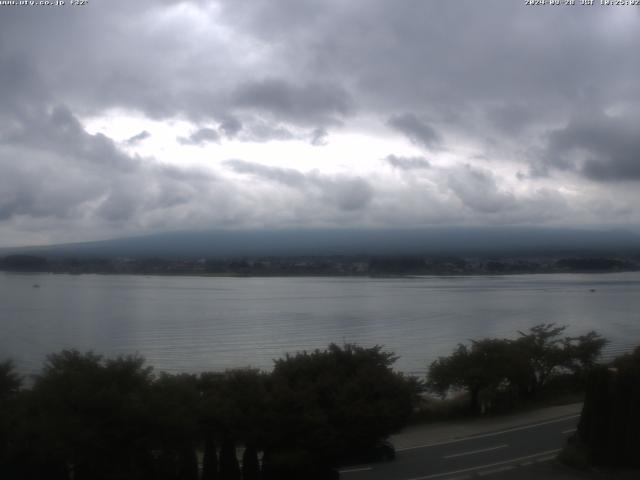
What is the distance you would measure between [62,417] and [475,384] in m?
13.8

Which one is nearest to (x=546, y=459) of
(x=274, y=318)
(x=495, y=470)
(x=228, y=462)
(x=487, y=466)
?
(x=487, y=466)

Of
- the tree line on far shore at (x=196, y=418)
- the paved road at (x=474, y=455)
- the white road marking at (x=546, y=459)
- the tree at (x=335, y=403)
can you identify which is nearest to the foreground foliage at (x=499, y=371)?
the paved road at (x=474, y=455)

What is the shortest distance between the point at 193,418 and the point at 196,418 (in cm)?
19

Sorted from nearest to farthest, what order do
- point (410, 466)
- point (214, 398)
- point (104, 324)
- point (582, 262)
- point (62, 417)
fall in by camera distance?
point (62, 417), point (214, 398), point (410, 466), point (104, 324), point (582, 262)

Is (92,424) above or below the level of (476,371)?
above

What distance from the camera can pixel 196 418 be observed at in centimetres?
1130

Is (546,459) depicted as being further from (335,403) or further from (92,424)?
(92,424)

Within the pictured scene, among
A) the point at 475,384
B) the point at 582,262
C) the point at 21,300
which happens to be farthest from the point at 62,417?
the point at 582,262

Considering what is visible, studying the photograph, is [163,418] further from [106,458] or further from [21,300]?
[21,300]

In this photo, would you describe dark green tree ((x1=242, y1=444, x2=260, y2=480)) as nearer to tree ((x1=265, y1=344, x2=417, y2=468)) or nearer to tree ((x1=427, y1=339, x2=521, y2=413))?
tree ((x1=265, y1=344, x2=417, y2=468))

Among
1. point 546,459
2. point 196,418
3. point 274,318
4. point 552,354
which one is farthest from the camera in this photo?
point 274,318

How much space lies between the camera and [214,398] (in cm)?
1209

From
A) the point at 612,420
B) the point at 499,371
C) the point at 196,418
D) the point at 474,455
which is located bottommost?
the point at 474,455

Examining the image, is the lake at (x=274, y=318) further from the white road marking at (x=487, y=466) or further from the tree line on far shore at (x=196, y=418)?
the white road marking at (x=487, y=466)
